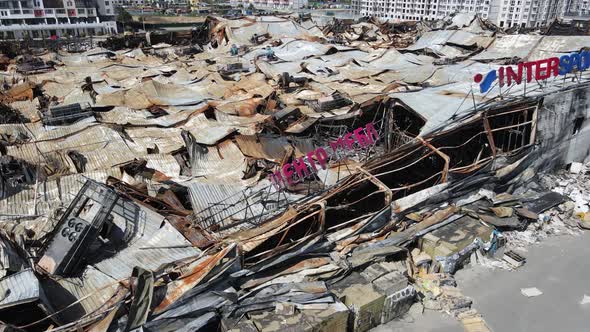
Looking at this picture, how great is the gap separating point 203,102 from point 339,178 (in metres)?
14.0

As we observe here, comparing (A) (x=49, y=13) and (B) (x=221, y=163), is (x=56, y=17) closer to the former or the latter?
(A) (x=49, y=13)

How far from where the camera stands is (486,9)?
117062 mm

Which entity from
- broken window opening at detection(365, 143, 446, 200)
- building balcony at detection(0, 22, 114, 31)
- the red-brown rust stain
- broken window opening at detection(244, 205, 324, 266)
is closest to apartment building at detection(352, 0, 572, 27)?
building balcony at detection(0, 22, 114, 31)

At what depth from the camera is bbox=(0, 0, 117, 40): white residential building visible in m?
77.9

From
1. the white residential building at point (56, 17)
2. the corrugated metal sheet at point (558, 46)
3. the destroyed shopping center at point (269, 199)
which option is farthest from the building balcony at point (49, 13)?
the corrugated metal sheet at point (558, 46)

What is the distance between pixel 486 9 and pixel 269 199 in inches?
4932

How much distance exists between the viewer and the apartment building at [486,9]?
113 meters

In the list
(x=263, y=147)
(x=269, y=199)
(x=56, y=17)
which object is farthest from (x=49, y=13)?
(x=269, y=199)

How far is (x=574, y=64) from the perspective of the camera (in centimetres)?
1828

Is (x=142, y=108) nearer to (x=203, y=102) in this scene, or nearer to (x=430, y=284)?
(x=203, y=102)

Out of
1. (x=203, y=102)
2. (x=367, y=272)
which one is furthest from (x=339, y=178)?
(x=203, y=102)

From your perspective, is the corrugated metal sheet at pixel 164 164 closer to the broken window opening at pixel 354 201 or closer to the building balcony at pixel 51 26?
the broken window opening at pixel 354 201

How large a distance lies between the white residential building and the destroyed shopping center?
6138cm

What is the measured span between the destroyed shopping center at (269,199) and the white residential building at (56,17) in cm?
6138
